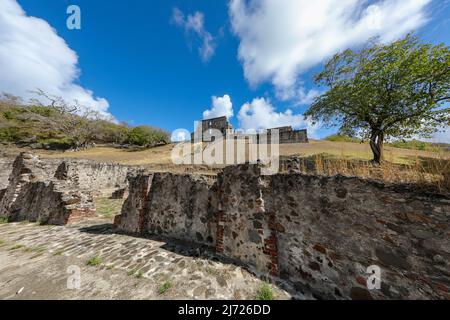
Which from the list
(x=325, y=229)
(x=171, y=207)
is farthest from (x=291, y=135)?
(x=325, y=229)

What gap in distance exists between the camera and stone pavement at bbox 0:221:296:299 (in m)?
3.02

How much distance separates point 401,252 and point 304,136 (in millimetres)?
41825

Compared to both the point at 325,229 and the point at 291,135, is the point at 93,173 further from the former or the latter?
the point at 291,135

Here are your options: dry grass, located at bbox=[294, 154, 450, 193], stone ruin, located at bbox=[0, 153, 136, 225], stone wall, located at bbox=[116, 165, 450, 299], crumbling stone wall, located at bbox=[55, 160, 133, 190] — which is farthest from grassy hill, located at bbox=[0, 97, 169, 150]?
dry grass, located at bbox=[294, 154, 450, 193]

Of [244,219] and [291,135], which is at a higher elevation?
[291,135]

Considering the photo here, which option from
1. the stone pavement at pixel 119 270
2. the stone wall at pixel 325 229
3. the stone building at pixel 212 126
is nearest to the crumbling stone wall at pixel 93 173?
the stone pavement at pixel 119 270

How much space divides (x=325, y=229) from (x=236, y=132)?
44.4 m

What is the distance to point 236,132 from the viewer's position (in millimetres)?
46562

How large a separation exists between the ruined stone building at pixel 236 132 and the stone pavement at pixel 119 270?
39814mm

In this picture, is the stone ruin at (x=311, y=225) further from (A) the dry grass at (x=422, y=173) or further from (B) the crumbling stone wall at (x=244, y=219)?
(A) the dry grass at (x=422, y=173)

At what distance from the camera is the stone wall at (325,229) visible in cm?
227

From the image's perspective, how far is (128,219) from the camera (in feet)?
19.3
